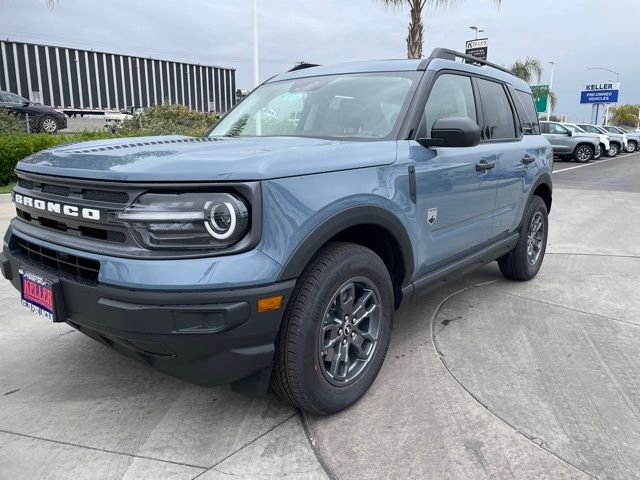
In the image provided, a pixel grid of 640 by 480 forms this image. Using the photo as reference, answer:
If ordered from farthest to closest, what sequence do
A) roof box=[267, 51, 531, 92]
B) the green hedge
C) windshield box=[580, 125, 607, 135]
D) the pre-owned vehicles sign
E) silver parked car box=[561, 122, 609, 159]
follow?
the pre-owned vehicles sign → windshield box=[580, 125, 607, 135] → silver parked car box=[561, 122, 609, 159] → the green hedge → roof box=[267, 51, 531, 92]

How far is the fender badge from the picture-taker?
314 centimetres

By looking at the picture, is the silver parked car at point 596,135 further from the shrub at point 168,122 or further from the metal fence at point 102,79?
the metal fence at point 102,79

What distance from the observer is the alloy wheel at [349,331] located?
8.54ft

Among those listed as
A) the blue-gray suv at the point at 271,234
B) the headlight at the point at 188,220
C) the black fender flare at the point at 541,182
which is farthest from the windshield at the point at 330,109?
the black fender flare at the point at 541,182

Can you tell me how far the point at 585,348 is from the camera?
3551mm

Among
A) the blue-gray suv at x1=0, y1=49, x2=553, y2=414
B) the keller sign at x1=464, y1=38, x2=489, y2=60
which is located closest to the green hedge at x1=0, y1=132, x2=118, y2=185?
the blue-gray suv at x1=0, y1=49, x2=553, y2=414

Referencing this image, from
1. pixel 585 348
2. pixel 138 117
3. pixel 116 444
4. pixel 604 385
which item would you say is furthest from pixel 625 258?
pixel 138 117

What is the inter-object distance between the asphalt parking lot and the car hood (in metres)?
1.25

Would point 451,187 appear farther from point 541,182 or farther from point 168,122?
point 168,122

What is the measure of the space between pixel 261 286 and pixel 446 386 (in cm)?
147

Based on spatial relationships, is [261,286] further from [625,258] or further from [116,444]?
[625,258]

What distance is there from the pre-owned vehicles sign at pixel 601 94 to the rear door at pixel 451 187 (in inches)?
2525

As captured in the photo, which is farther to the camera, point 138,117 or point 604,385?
point 138,117

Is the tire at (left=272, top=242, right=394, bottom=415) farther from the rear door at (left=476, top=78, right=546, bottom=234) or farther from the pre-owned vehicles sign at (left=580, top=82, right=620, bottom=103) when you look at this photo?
the pre-owned vehicles sign at (left=580, top=82, right=620, bottom=103)
